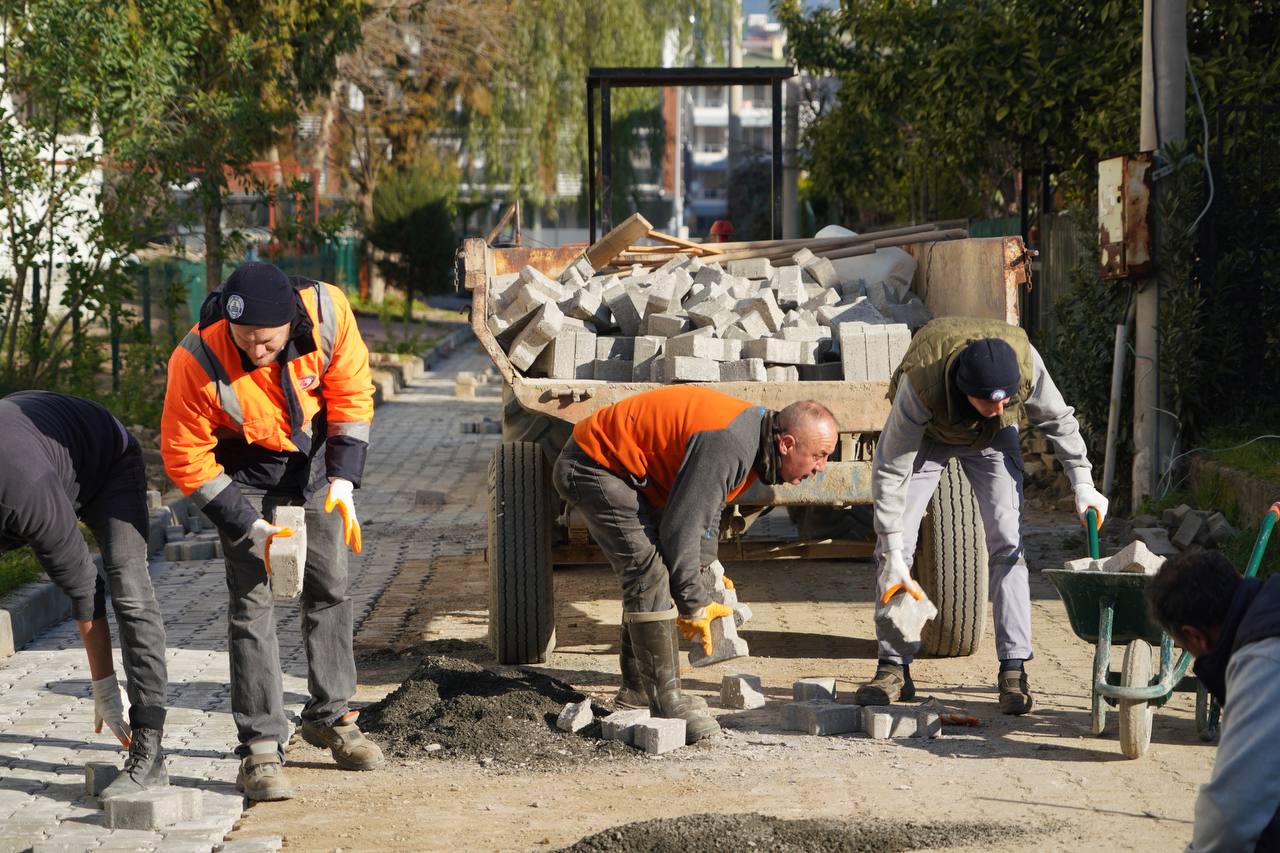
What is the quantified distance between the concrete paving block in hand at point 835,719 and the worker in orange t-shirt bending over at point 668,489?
0.37 meters

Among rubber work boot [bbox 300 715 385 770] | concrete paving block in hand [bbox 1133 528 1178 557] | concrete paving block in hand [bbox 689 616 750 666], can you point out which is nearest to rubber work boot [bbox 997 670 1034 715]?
concrete paving block in hand [bbox 689 616 750 666]

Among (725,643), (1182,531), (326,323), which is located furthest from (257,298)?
(1182,531)

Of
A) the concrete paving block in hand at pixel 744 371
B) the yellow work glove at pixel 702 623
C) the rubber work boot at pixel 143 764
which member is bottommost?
the rubber work boot at pixel 143 764

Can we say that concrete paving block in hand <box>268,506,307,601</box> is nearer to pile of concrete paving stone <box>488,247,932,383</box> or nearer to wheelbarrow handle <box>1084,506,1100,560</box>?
pile of concrete paving stone <box>488,247,932,383</box>

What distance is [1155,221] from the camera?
995 centimetres

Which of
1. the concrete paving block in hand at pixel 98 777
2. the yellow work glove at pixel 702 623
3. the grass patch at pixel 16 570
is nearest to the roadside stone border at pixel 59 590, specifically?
the grass patch at pixel 16 570

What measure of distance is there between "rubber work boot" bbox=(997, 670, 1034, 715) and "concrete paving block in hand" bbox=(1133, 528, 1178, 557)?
8.50ft

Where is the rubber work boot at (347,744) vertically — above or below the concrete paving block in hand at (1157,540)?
below

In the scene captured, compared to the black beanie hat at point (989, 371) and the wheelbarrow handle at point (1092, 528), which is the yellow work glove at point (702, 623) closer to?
the black beanie hat at point (989, 371)

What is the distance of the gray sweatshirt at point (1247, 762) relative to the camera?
3.03 m

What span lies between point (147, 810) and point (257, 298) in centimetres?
157

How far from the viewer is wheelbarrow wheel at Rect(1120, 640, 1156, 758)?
5398mm

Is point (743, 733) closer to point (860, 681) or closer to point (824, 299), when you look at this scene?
point (860, 681)

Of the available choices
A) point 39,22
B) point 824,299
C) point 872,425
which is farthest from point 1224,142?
point 39,22
